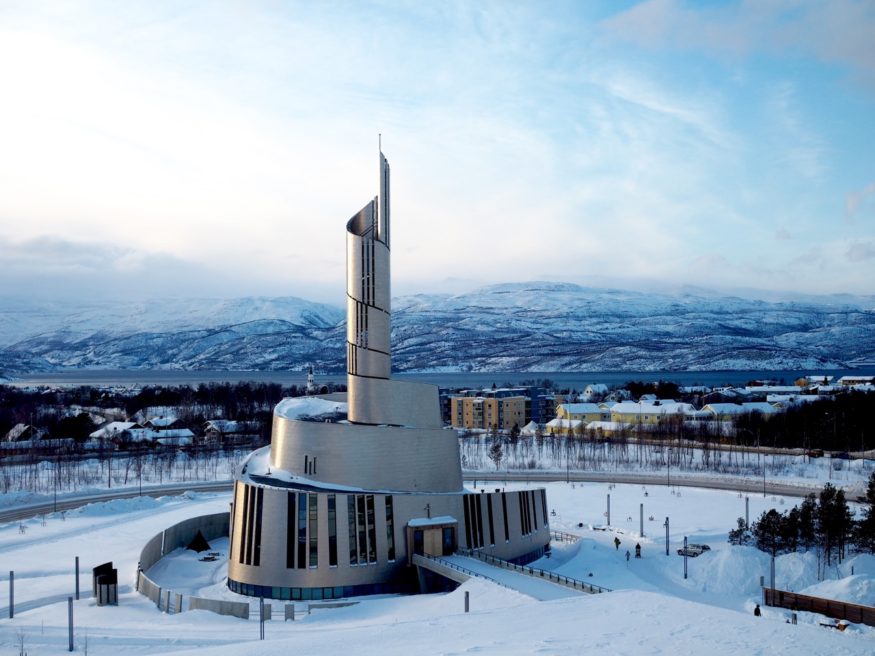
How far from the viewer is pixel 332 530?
3388 centimetres

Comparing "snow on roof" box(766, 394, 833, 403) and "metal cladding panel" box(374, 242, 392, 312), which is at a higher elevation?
"metal cladding panel" box(374, 242, 392, 312)

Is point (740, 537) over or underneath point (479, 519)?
underneath

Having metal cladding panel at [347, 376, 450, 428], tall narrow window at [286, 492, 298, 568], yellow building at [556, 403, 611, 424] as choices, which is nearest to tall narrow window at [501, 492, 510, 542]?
metal cladding panel at [347, 376, 450, 428]

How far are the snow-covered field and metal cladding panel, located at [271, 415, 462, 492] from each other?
6817mm

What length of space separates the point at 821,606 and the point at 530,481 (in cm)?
4139

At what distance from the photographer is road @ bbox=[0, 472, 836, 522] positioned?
195 ft

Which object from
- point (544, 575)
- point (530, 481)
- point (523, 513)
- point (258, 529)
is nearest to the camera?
point (544, 575)

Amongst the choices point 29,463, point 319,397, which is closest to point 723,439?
point 319,397

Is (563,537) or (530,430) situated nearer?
(563,537)

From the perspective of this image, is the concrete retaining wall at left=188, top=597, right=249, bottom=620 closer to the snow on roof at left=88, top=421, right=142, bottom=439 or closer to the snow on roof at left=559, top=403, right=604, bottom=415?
the snow on roof at left=88, top=421, right=142, bottom=439

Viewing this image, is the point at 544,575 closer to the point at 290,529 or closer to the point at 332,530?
the point at 332,530

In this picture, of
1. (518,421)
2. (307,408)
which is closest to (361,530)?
(307,408)

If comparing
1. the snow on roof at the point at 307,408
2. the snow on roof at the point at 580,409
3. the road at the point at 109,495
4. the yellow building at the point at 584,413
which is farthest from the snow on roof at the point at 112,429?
the snow on roof at the point at 307,408

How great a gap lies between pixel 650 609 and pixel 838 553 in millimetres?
24026
